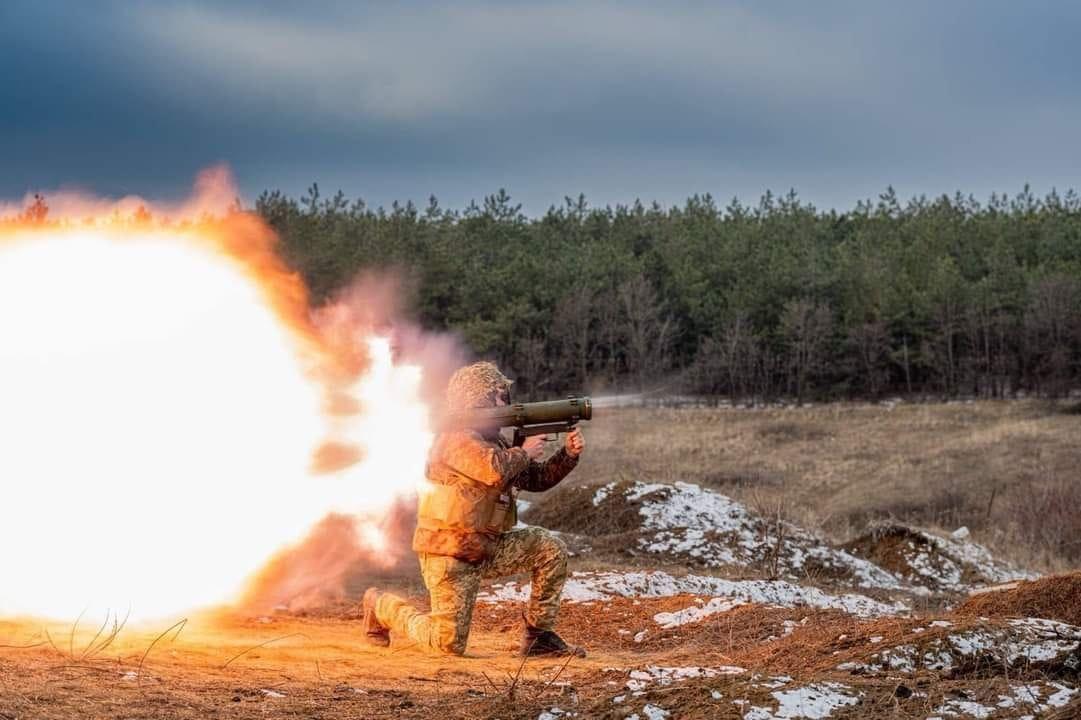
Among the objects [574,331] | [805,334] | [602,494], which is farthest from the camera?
[574,331]

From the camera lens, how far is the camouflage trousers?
35.5 feet

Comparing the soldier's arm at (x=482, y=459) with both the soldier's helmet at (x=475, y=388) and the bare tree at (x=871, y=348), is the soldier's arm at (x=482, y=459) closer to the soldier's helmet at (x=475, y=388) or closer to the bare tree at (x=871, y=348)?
the soldier's helmet at (x=475, y=388)

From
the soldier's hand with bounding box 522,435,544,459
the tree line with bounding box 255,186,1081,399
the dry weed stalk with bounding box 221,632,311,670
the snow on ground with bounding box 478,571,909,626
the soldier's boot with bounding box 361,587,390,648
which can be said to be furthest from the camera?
the tree line with bounding box 255,186,1081,399

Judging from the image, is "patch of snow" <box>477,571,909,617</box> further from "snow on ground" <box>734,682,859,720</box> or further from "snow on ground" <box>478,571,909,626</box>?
"snow on ground" <box>734,682,859,720</box>

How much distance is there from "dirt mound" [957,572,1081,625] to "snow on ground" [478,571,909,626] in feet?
8.45

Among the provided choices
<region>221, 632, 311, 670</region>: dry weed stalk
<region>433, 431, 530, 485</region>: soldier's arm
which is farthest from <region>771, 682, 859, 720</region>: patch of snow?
<region>221, 632, 311, 670</region>: dry weed stalk

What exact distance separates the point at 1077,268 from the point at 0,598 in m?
78.3

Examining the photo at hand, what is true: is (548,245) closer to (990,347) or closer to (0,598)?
(990,347)

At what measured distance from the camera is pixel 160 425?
14680mm

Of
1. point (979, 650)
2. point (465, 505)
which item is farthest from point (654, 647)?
point (979, 650)

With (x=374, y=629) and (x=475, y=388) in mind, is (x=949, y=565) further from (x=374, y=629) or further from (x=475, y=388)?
(x=475, y=388)

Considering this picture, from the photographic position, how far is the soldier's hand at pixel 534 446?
10992 millimetres

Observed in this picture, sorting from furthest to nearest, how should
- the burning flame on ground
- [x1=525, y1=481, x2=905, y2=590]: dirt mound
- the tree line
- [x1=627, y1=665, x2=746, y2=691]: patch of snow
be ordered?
the tree line
[x1=525, y1=481, x2=905, y2=590]: dirt mound
the burning flame on ground
[x1=627, y1=665, x2=746, y2=691]: patch of snow

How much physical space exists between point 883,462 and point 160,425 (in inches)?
1779
